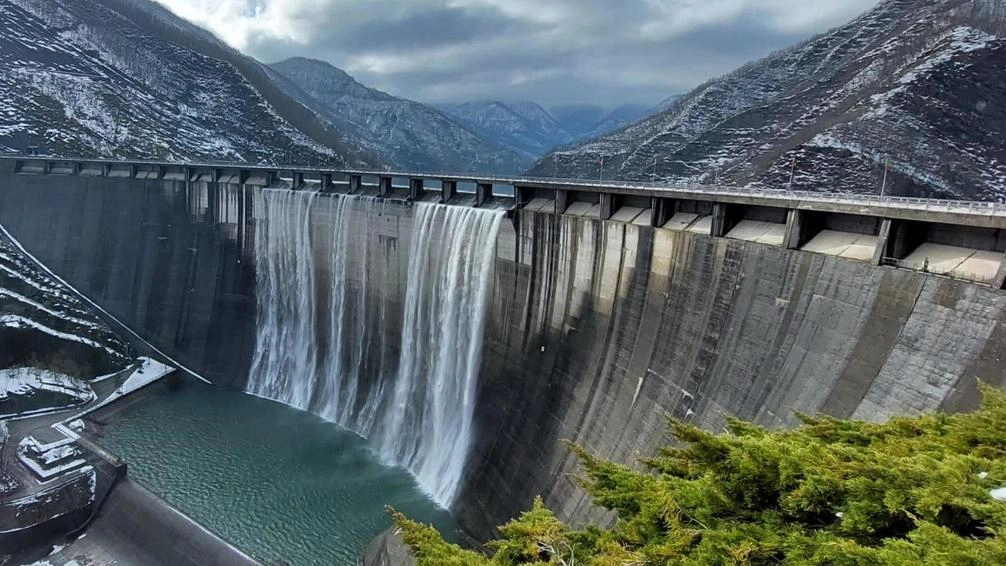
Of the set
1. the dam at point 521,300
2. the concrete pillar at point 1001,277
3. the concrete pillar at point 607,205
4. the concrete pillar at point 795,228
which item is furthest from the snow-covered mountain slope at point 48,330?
the concrete pillar at point 1001,277

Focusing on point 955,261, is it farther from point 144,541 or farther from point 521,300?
point 144,541

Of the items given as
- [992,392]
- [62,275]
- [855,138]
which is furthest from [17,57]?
[992,392]

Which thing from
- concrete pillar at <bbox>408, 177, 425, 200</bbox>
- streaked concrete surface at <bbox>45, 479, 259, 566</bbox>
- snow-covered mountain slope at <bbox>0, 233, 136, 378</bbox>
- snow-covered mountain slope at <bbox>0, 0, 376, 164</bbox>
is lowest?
streaked concrete surface at <bbox>45, 479, 259, 566</bbox>

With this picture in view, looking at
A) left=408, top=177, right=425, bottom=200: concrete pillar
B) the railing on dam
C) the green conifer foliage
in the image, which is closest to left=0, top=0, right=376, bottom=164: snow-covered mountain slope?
left=408, top=177, right=425, bottom=200: concrete pillar

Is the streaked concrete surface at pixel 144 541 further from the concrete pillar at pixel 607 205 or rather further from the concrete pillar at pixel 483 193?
the concrete pillar at pixel 607 205

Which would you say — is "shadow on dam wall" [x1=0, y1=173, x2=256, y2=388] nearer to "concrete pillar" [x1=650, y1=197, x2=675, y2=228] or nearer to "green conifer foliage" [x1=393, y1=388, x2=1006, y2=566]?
"concrete pillar" [x1=650, y1=197, x2=675, y2=228]

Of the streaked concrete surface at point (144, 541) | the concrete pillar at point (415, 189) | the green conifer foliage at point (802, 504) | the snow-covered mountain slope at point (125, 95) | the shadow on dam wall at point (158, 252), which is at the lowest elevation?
the streaked concrete surface at point (144, 541)

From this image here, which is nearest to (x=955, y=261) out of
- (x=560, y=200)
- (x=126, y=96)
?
(x=560, y=200)
